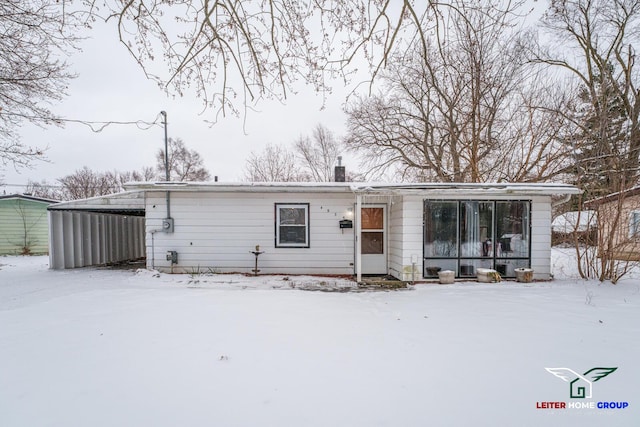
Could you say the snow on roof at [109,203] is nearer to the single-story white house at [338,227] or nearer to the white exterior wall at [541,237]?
the single-story white house at [338,227]

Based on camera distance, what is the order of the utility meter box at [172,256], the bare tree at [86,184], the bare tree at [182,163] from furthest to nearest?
1. the bare tree at [86,184]
2. the bare tree at [182,163]
3. the utility meter box at [172,256]

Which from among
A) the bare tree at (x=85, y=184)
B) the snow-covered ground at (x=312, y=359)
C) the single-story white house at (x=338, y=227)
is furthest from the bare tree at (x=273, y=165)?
the snow-covered ground at (x=312, y=359)

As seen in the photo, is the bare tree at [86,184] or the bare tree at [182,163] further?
the bare tree at [86,184]

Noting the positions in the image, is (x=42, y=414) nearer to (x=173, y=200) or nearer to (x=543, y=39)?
(x=173, y=200)

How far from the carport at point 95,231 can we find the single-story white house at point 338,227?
49 millimetres

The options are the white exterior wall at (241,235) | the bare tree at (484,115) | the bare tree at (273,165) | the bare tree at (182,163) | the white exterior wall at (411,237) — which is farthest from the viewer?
the bare tree at (182,163)

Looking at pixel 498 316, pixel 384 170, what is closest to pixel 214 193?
pixel 498 316

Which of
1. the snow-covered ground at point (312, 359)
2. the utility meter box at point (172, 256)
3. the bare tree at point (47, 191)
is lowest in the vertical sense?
the snow-covered ground at point (312, 359)

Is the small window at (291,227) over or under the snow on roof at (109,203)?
under

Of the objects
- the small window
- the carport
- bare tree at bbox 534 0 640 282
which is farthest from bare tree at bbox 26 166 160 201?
bare tree at bbox 534 0 640 282

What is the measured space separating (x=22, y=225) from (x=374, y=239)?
53.1 feet

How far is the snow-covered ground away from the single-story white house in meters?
1.72

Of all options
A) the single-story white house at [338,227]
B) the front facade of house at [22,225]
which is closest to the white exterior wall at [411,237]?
the single-story white house at [338,227]

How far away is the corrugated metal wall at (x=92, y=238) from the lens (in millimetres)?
9205
